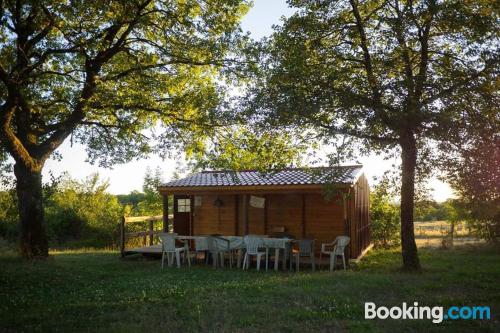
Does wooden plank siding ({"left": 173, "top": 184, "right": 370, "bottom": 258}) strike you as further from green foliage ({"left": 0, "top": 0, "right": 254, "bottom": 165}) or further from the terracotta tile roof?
green foliage ({"left": 0, "top": 0, "right": 254, "bottom": 165})

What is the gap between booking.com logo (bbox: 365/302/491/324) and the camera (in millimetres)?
6676

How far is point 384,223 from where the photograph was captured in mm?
19547

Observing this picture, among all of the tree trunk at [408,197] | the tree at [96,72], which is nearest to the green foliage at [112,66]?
the tree at [96,72]

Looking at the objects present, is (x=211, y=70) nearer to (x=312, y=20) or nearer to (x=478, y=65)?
(x=312, y=20)

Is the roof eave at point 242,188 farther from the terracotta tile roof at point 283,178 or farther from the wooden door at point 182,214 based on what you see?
the wooden door at point 182,214

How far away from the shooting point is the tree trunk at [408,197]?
1123cm

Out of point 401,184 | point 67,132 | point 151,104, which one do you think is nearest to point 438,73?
point 401,184

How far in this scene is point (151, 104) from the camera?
14242 millimetres

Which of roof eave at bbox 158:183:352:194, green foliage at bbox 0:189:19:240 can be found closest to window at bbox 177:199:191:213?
roof eave at bbox 158:183:352:194

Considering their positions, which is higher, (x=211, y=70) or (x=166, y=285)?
(x=211, y=70)

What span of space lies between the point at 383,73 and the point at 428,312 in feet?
19.6

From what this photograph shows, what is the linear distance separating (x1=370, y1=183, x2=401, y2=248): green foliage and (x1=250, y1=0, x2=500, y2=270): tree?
8.11 m

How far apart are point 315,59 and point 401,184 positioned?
4.08m

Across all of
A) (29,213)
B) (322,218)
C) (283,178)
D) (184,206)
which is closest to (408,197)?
(322,218)
